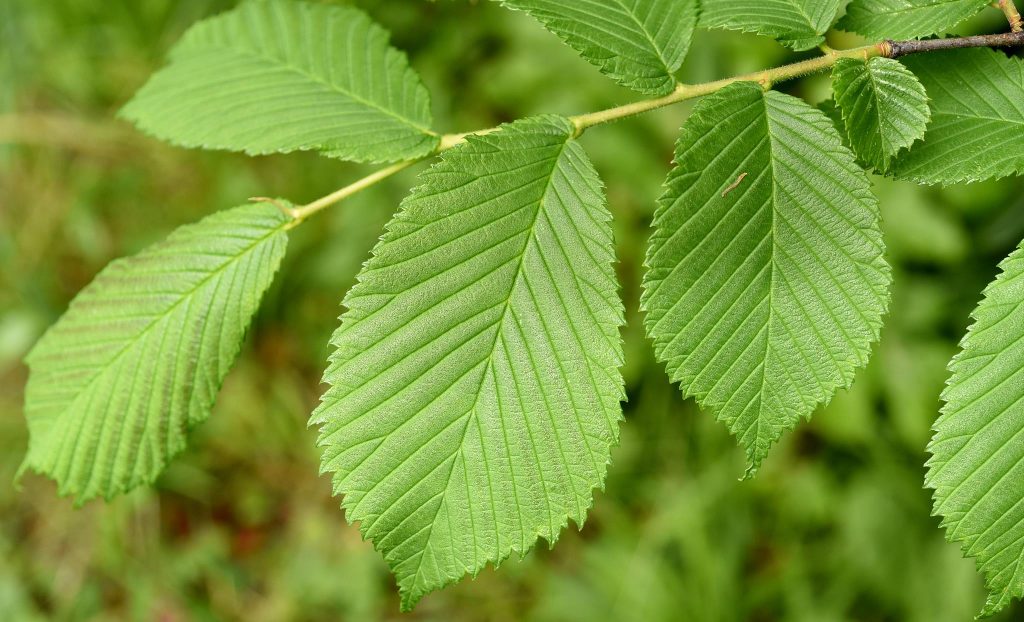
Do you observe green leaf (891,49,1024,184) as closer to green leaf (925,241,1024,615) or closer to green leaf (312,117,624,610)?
green leaf (925,241,1024,615)

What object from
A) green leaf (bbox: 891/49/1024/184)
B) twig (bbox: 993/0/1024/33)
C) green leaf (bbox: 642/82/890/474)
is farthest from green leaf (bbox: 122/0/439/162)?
twig (bbox: 993/0/1024/33)

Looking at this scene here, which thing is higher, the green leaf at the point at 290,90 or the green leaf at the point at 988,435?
the green leaf at the point at 290,90

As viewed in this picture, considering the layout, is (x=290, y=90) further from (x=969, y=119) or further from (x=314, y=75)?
(x=969, y=119)

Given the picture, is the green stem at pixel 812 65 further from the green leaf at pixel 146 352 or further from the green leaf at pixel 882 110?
the green leaf at pixel 146 352

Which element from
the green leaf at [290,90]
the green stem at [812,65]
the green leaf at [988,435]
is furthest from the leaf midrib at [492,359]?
the green leaf at [988,435]

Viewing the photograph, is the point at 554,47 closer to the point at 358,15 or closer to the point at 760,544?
the point at 358,15
